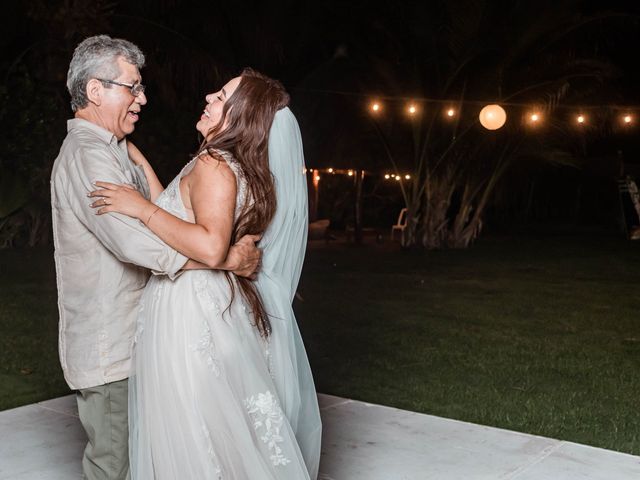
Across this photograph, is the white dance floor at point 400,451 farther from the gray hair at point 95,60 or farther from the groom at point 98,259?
the gray hair at point 95,60

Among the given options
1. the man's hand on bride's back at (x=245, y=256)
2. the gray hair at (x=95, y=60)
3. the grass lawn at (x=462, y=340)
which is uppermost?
the gray hair at (x=95, y=60)

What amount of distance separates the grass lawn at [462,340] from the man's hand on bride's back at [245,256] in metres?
2.99

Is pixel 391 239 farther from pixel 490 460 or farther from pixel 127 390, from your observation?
pixel 127 390

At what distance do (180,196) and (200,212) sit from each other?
0.54 feet

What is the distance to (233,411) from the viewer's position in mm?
2791

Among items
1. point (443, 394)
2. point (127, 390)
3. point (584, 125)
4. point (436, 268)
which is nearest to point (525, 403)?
point (443, 394)

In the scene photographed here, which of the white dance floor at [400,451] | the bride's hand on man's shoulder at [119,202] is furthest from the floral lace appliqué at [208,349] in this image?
the white dance floor at [400,451]

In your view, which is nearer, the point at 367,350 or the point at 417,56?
the point at 367,350

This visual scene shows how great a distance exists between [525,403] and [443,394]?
589 millimetres

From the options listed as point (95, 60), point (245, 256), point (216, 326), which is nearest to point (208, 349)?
point (216, 326)

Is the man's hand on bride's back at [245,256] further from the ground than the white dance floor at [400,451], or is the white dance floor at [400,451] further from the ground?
the man's hand on bride's back at [245,256]

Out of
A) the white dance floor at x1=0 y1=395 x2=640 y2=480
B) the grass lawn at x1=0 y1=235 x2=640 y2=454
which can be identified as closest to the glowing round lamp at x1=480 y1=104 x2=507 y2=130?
the grass lawn at x1=0 y1=235 x2=640 y2=454

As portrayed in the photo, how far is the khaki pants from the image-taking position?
293 cm

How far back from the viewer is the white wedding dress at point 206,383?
9.07ft
